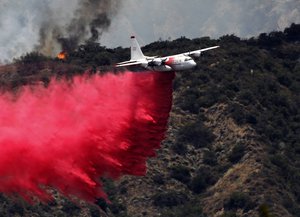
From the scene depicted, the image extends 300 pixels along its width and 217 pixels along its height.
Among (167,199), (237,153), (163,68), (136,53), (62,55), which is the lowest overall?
(167,199)

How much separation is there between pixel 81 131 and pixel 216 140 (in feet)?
231

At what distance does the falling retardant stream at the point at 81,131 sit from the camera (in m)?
92.3

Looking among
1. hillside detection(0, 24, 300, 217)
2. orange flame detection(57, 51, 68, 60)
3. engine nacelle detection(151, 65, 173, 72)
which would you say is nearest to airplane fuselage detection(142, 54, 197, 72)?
engine nacelle detection(151, 65, 173, 72)

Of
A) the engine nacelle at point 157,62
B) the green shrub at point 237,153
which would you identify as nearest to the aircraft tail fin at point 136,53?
the engine nacelle at point 157,62

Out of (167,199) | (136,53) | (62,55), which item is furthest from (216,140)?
(136,53)

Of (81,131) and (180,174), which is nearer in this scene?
(81,131)

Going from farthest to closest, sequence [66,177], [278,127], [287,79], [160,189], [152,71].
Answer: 1. [287,79]
2. [278,127]
3. [160,189]
4. [152,71]
5. [66,177]

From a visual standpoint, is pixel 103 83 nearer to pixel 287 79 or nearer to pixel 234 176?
pixel 234 176

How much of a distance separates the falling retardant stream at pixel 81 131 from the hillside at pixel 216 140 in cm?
4394

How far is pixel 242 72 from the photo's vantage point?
18050 cm

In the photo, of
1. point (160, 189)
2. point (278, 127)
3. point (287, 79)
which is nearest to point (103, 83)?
point (160, 189)

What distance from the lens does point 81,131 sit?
97.4m

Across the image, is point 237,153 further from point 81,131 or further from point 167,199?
point 81,131

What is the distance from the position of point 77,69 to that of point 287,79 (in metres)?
29.3
